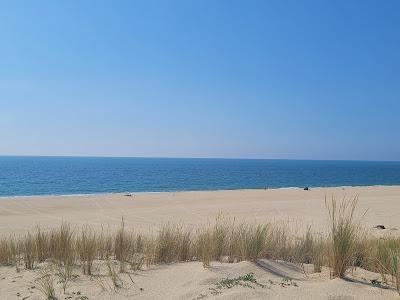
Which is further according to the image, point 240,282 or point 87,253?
point 87,253

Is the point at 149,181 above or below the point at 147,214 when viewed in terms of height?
below

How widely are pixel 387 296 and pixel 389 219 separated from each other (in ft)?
44.2

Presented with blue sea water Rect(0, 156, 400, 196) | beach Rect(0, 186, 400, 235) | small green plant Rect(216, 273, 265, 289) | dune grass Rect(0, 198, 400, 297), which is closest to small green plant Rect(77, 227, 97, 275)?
dune grass Rect(0, 198, 400, 297)

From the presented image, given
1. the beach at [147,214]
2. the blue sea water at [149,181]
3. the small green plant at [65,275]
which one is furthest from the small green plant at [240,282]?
the blue sea water at [149,181]

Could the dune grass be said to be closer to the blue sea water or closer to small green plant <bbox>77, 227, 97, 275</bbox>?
small green plant <bbox>77, 227, 97, 275</bbox>

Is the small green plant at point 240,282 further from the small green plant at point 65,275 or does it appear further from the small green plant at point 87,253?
the small green plant at point 87,253

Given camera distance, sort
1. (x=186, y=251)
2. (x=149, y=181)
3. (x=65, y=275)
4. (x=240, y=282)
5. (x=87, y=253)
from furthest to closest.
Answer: (x=149, y=181) < (x=186, y=251) < (x=87, y=253) < (x=65, y=275) < (x=240, y=282)

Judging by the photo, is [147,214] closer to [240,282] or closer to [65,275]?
[65,275]

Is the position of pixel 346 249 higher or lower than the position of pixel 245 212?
higher

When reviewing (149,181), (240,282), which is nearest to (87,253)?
(240,282)

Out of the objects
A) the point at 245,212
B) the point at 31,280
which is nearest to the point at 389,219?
the point at 245,212

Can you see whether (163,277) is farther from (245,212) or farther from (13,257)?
(245,212)

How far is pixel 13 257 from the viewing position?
6719mm

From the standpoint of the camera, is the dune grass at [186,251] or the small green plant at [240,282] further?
the dune grass at [186,251]
